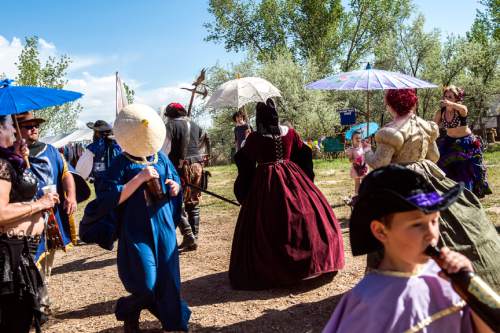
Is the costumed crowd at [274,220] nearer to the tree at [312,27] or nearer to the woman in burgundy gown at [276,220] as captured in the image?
the woman in burgundy gown at [276,220]

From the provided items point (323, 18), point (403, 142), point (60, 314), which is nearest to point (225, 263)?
point (60, 314)

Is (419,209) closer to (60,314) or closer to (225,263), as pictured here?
(60,314)

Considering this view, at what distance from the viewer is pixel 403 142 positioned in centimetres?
369

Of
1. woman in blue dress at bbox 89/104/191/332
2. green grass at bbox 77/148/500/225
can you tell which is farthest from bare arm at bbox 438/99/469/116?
woman in blue dress at bbox 89/104/191/332

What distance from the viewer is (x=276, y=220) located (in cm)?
475

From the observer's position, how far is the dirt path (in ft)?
13.5

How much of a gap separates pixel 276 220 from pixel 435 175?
1598 millimetres

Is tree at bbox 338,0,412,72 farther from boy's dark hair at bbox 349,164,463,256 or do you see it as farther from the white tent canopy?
boy's dark hair at bbox 349,164,463,256

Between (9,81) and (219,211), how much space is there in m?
6.62

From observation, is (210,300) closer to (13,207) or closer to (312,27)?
(13,207)

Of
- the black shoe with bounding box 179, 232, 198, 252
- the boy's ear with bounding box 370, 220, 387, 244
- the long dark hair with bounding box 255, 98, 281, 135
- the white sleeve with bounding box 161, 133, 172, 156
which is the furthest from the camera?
the white sleeve with bounding box 161, 133, 172, 156

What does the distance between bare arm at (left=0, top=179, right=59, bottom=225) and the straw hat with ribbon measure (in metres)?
0.66

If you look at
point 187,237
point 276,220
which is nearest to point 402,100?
point 276,220

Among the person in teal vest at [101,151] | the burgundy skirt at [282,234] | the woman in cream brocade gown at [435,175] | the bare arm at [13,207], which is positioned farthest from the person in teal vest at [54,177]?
the woman in cream brocade gown at [435,175]
